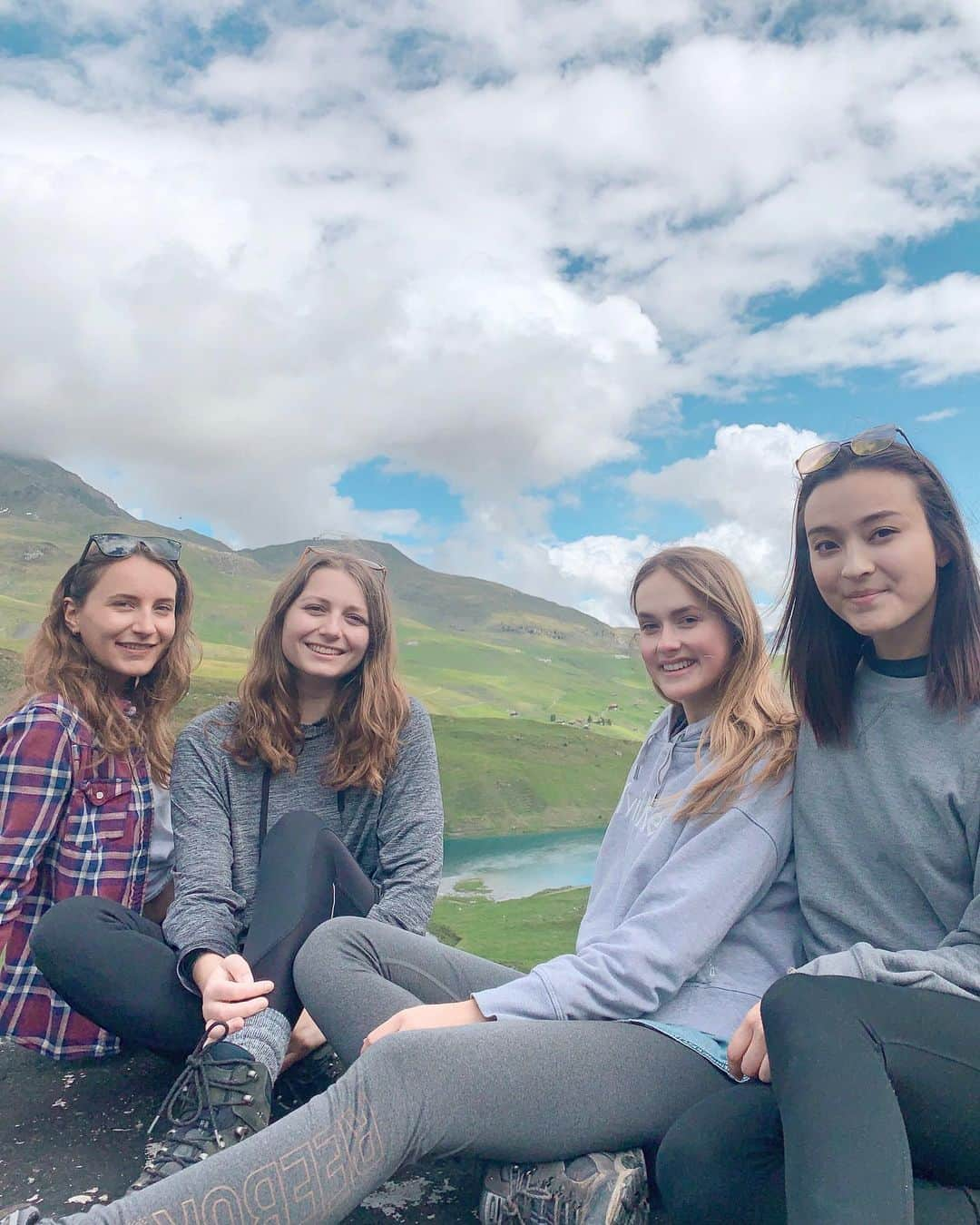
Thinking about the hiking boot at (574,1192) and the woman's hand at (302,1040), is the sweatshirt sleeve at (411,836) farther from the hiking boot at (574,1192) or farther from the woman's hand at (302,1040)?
the hiking boot at (574,1192)

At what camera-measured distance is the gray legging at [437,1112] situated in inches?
80.1

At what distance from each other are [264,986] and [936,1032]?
6.23 feet

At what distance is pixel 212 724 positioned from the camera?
12.4 ft

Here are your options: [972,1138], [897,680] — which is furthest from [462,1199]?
[897,680]

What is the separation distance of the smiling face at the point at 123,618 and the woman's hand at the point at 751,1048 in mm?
2789

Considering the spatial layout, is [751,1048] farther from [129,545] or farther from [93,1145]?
[129,545]

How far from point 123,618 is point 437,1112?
2.49 m

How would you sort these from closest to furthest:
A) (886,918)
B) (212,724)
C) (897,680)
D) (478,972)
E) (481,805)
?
(886,918), (897,680), (478,972), (212,724), (481,805)

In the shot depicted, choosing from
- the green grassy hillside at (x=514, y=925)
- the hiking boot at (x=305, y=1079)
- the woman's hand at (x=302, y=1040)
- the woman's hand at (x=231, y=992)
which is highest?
the woman's hand at (x=231, y=992)

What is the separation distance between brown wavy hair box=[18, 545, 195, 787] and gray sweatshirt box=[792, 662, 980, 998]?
2.55m

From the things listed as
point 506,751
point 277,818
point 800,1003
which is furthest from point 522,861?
point 800,1003

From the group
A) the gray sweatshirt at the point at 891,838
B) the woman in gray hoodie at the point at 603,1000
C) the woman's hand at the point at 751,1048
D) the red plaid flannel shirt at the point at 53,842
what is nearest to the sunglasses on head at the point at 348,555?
the red plaid flannel shirt at the point at 53,842

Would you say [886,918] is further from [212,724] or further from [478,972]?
[212,724]

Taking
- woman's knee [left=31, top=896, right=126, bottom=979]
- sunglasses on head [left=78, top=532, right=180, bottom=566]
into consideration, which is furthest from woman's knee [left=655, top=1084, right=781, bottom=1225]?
sunglasses on head [left=78, top=532, right=180, bottom=566]
